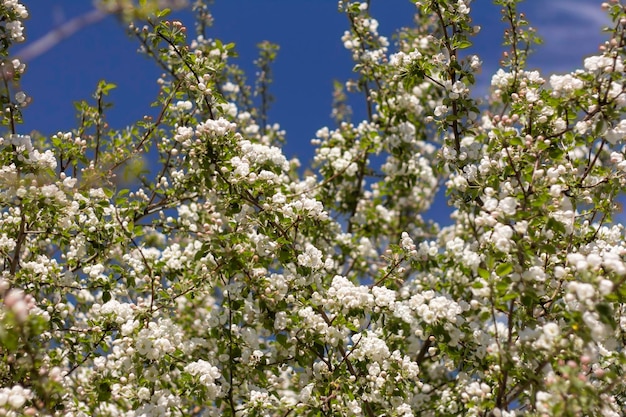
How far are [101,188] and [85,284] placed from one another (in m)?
1.06

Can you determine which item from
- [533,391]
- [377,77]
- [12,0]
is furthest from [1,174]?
[377,77]

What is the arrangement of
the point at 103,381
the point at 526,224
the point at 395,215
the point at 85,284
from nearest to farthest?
the point at 526,224 → the point at 103,381 → the point at 85,284 → the point at 395,215

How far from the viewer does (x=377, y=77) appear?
7676mm

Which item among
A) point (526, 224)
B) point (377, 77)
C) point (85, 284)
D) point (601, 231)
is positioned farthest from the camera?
point (377, 77)

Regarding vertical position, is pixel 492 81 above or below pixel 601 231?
above

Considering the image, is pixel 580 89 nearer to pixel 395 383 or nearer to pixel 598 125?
pixel 598 125

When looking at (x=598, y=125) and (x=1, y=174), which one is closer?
(x=598, y=125)

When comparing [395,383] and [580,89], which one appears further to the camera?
[395,383]

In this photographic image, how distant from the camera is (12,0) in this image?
15.5 ft

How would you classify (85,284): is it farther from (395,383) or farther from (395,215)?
(395,215)

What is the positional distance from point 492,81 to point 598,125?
195 centimetres

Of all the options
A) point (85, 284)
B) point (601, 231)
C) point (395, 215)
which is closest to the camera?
point (601, 231)

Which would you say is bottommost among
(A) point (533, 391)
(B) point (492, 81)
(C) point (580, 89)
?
(A) point (533, 391)

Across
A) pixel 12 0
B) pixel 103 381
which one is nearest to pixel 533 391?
pixel 103 381
